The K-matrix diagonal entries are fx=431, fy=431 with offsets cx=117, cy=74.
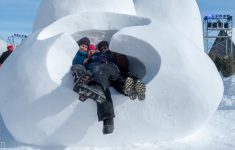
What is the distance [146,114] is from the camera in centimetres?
541


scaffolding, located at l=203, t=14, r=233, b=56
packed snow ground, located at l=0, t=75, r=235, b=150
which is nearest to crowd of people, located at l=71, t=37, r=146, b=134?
packed snow ground, located at l=0, t=75, r=235, b=150

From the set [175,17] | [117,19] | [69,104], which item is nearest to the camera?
[69,104]

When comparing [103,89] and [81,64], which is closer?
[103,89]

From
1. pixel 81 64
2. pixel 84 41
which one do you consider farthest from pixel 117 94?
pixel 84 41

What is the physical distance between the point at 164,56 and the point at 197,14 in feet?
10.1

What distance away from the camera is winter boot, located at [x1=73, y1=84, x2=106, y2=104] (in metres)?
4.85

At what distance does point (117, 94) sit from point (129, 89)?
0.33 meters

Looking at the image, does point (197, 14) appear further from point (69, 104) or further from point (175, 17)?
point (69, 104)

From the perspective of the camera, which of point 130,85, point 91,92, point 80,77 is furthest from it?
point 130,85

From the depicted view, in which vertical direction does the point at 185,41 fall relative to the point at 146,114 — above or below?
above

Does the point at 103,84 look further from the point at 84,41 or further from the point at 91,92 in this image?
the point at 84,41

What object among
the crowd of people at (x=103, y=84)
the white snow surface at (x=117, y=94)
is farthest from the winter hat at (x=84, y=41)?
the crowd of people at (x=103, y=84)

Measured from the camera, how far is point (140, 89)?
5.12 metres

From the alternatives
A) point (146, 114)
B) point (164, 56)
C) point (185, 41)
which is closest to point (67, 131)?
point (146, 114)
